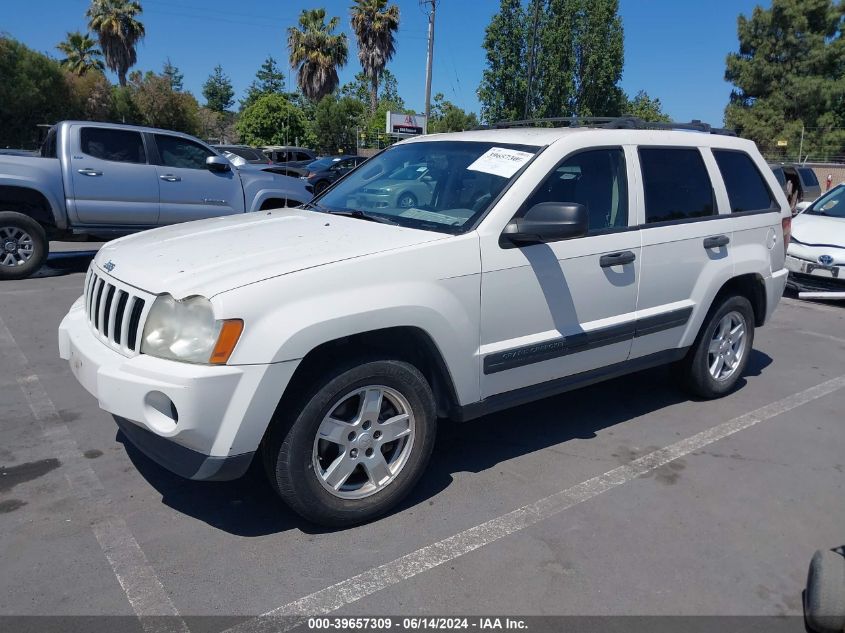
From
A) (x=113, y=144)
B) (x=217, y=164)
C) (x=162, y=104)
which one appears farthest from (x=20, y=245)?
(x=162, y=104)

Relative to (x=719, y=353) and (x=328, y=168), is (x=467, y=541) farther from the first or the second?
(x=328, y=168)

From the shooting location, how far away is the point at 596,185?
166 inches

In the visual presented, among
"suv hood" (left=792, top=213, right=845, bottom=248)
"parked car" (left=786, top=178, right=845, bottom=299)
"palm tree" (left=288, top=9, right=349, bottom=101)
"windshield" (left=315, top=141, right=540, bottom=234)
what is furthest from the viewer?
"palm tree" (left=288, top=9, right=349, bottom=101)

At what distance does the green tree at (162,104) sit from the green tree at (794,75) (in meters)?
32.5

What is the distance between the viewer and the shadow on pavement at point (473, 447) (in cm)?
345

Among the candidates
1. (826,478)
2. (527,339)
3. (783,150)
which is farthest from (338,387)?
(783,150)

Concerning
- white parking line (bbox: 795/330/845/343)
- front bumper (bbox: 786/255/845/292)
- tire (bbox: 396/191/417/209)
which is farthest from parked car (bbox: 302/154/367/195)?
tire (bbox: 396/191/417/209)

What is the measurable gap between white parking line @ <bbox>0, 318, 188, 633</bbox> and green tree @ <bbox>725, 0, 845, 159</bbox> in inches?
1623

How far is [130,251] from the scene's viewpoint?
3.60 meters

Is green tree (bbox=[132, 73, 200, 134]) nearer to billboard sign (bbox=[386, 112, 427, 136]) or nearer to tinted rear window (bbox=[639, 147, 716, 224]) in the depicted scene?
billboard sign (bbox=[386, 112, 427, 136])

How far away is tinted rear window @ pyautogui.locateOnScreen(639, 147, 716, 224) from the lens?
4.43 meters

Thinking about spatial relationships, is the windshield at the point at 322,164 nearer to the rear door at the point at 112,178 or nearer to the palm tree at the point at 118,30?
the rear door at the point at 112,178

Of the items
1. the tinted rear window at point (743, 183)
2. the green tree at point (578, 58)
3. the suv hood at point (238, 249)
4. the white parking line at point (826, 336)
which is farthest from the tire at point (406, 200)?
the green tree at point (578, 58)

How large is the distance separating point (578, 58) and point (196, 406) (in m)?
40.7
